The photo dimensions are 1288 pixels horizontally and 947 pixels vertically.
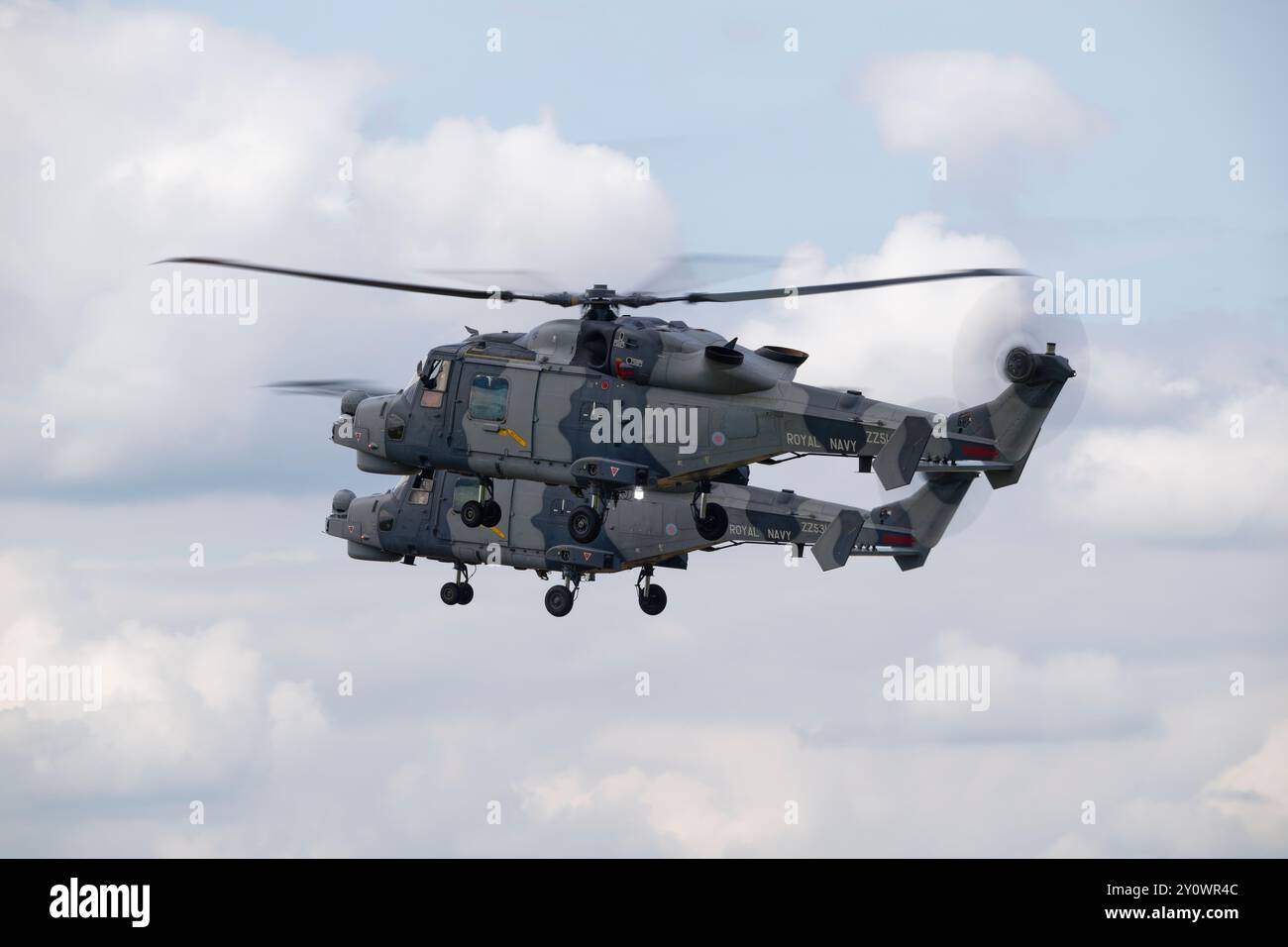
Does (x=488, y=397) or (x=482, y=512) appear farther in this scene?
(x=482, y=512)

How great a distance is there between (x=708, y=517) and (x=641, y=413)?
13.3 feet

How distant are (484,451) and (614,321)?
194 inches

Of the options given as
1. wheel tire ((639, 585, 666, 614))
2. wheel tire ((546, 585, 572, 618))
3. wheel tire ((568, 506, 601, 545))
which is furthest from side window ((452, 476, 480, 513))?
wheel tire ((568, 506, 601, 545))

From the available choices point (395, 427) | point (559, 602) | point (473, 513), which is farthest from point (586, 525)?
point (559, 602)

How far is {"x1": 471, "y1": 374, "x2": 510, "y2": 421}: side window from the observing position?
54.0 m

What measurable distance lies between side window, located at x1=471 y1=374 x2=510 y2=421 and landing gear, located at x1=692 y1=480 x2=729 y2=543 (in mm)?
5431

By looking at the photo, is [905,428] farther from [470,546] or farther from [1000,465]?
[470,546]

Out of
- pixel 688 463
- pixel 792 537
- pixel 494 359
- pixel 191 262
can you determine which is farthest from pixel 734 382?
pixel 792 537

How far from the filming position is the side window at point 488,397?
5403cm

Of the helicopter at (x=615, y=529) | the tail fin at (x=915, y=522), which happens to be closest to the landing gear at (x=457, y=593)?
the helicopter at (x=615, y=529)

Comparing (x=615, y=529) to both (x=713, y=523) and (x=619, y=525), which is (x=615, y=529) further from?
(x=713, y=523)

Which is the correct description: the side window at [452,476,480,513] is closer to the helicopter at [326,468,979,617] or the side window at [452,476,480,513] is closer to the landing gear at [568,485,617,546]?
the helicopter at [326,468,979,617]

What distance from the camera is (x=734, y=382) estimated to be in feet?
166

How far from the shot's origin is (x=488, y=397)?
54.3 m
